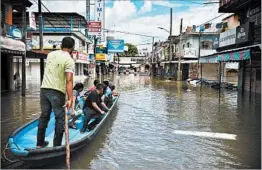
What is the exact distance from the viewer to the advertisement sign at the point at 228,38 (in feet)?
71.5

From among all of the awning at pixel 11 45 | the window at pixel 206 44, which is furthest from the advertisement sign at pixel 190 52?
the awning at pixel 11 45

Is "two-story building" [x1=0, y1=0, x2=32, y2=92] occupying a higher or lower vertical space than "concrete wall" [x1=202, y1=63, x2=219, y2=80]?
higher

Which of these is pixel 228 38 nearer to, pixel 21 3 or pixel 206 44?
pixel 21 3

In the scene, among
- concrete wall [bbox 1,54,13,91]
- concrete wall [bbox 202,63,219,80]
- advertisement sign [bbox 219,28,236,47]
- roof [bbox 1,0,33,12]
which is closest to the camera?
roof [bbox 1,0,33,12]

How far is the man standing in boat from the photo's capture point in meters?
5.42

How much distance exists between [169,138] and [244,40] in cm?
1304

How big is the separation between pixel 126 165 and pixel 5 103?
10.0m

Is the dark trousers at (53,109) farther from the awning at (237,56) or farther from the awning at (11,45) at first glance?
the awning at (237,56)

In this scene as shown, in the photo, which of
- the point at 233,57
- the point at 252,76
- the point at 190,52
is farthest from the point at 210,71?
the point at 233,57

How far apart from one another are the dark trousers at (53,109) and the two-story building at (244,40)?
12.8m

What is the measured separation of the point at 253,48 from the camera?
51.7 ft

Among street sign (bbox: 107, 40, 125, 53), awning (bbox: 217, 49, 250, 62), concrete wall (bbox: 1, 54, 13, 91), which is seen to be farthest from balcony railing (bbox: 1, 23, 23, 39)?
street sign (bbox: 107, 40, 125, 53)

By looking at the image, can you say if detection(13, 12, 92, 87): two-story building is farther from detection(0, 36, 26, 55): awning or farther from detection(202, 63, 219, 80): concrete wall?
detection(202, 63, 219, 80): concrete wall

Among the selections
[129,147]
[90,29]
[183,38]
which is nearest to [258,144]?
[129,147]
